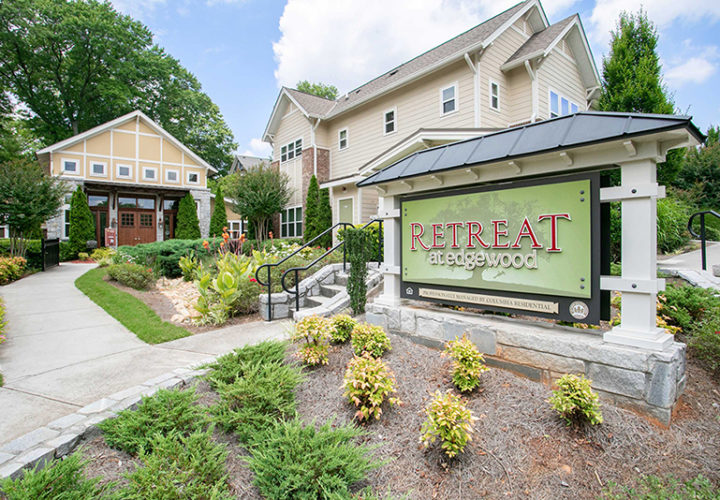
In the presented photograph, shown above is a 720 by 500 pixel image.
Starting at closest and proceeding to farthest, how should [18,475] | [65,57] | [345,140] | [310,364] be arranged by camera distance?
1. [18,475]
2. [310,364]
3. [345,140]
4. [65,57]

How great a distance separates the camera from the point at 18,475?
2219 mm

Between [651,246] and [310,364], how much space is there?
3135 mm

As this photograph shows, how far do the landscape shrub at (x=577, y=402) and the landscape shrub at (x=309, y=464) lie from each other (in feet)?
4.56

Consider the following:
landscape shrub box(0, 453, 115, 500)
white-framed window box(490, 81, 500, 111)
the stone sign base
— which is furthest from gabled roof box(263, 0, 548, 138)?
landscape shrub box(0, 453, 115, 500)

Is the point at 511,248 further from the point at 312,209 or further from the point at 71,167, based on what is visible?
the point at 71,167

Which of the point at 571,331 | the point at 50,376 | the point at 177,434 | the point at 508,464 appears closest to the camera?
the point at 508,464

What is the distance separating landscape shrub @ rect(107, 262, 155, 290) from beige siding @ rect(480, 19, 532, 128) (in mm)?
10501

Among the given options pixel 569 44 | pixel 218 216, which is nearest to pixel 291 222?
pixel 218 216

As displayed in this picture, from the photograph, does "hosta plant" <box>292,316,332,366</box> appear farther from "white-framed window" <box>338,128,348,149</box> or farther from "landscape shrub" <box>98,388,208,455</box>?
"white-framed window" <box>338,128,348,149</box>

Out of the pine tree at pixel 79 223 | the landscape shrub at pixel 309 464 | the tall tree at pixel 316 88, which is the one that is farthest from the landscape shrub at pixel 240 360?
the tall tree at pixel 316 88

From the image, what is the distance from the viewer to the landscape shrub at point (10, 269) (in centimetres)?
955

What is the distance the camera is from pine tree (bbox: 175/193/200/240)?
20484 millimetres

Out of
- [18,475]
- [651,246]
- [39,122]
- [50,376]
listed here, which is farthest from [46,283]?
[39,122]

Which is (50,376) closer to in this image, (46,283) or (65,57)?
(46,283)
